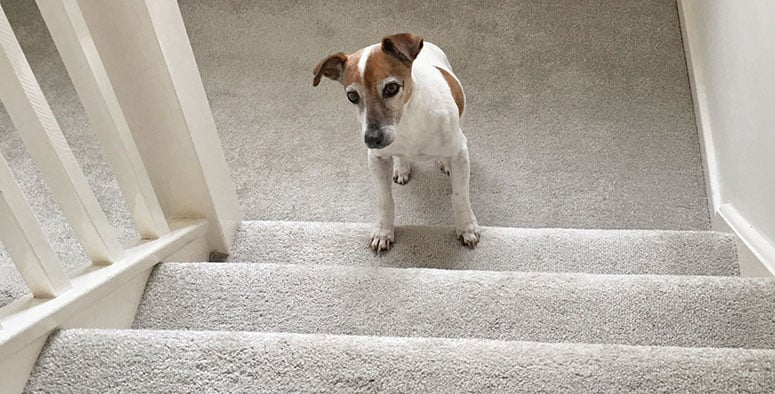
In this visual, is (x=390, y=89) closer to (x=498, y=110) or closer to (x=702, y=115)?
(x=498, y=110)

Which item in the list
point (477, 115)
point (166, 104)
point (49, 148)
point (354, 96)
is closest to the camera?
point (49, 148)

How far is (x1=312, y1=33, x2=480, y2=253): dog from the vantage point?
62.5 inches

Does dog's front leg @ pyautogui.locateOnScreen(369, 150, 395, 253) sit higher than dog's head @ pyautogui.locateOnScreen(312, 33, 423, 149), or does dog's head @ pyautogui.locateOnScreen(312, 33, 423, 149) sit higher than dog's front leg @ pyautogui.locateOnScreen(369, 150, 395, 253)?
dog's head @ pyautogui.locateOnScreen(312, 33, 423, 149)

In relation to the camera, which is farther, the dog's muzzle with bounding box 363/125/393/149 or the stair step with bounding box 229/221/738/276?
the stair step with bounding box 229/221/738/276

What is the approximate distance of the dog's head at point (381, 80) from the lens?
5.18 feet

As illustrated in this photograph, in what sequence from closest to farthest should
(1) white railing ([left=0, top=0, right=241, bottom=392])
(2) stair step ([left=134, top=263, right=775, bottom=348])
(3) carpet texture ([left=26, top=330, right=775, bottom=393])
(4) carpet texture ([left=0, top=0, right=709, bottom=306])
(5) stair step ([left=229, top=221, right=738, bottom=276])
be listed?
(3) carpet texture ([left=26, top=330, right=775, bottom=393]) → (1) white railing ([left=0, top=0, right=241, bottom=392]) → (2) stair step ([left=134, top=263, right=775, bottom=348]) → (5) stair step ([left=229, top=221, right=738, bottom=276]) → (4) carpet texture ([left=0, top=0, right=709, bottom=306])

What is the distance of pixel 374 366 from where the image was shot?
114 centimetres

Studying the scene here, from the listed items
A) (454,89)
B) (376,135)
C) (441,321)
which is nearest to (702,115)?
(454,89)

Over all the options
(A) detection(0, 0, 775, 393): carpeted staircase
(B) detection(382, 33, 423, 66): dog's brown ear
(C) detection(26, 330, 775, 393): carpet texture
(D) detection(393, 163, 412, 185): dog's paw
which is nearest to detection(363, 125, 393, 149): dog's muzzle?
(B) detection(382, 33, 423, 66): dog's brown ear

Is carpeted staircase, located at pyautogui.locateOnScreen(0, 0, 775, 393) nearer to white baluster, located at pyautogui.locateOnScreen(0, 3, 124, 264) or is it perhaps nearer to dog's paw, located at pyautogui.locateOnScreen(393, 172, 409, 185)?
dog's paw, located at pyautogui.locateOnScreen(393, 172, 409, 185)

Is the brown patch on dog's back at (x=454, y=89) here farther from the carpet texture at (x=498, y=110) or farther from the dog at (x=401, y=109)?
the carpet texture at (x=498, y=110)

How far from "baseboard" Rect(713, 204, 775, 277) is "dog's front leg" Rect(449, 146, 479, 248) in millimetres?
639

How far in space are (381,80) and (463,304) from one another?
1.70 ft

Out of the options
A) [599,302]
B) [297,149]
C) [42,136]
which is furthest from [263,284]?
[297,149]
